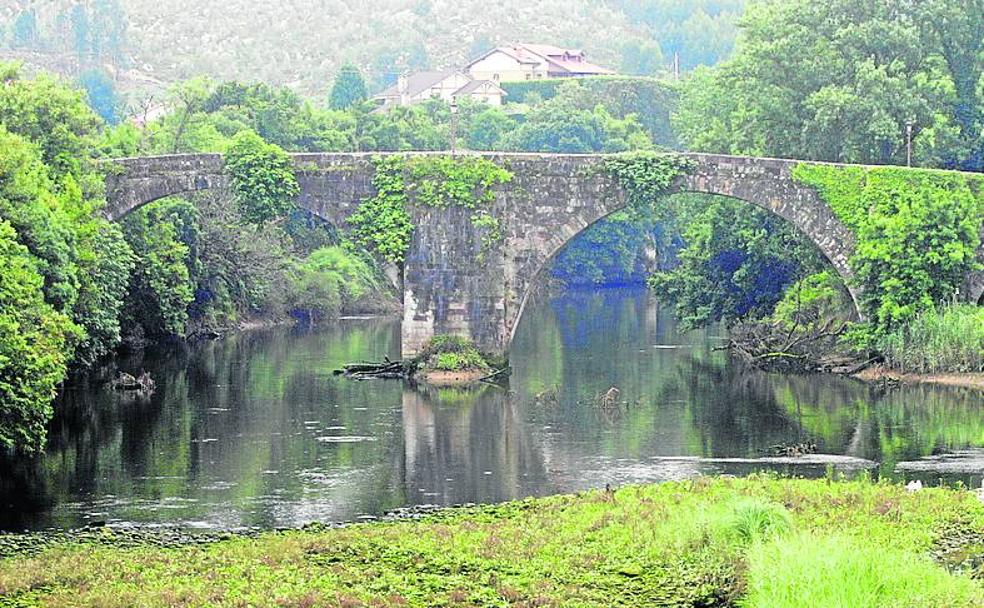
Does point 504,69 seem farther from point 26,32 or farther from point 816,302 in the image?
point 816,302

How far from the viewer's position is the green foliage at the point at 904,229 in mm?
44938

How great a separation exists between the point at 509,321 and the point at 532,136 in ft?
135

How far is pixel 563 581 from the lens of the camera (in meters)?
23.0

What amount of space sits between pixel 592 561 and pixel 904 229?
23.4 metres

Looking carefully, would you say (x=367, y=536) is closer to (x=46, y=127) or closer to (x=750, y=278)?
(x=46, y=127)

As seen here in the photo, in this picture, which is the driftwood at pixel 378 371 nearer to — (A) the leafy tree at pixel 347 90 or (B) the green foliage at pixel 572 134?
(B) the green foliage at pixel 572 134

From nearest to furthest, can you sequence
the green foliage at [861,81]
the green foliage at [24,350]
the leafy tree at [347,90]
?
the green foliage at [24,350], the green foliage at [861,81], the leafy tree at [347,90]

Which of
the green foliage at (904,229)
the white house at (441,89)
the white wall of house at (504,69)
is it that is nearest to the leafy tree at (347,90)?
the white house at (441,89)

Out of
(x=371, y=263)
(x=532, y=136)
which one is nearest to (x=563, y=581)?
(x=371, y=263)

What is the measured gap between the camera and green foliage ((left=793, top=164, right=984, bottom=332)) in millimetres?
44938

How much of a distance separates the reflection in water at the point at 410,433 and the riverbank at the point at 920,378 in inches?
26.5

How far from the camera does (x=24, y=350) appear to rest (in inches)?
1277

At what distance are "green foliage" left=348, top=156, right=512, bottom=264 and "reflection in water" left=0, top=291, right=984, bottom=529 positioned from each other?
372cm

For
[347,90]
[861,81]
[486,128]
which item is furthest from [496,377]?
[347,90]
